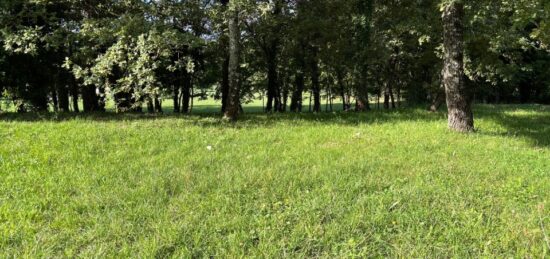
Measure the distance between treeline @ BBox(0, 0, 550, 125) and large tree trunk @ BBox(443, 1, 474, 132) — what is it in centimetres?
5

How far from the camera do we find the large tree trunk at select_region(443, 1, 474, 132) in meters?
8.27

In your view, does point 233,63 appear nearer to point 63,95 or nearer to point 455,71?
point 455,71

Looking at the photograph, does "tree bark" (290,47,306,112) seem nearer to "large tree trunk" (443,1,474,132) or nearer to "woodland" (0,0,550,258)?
"woodland" (0,0,550,258)

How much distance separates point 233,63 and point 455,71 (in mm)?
4909

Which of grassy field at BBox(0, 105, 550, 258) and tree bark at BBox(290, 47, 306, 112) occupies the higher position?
tree bark at BBox(290, 47, 306, 112)

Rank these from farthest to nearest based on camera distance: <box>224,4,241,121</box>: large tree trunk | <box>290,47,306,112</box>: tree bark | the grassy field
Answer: <box>290,47,306,112</box>: tree bark
<box>224,4,241,121</box>: large tree trunk
the grassy field

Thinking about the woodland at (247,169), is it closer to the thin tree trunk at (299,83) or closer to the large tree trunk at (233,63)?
the large tree trunk at (233,63)

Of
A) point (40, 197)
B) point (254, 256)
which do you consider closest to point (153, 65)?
point (40, 197)

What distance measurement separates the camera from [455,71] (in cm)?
841

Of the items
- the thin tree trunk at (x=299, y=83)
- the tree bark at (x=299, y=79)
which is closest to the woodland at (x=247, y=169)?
the tree bark at (x=299, y=79)

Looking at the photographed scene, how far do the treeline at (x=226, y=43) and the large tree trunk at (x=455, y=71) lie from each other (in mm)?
52

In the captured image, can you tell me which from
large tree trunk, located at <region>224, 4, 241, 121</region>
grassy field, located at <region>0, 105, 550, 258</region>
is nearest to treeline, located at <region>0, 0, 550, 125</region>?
large tree trunk, located at <region>224, 4, 241, 121</region>

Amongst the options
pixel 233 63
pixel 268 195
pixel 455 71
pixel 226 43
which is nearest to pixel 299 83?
pixel 226 43

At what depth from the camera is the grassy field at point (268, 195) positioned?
3.43 meters
